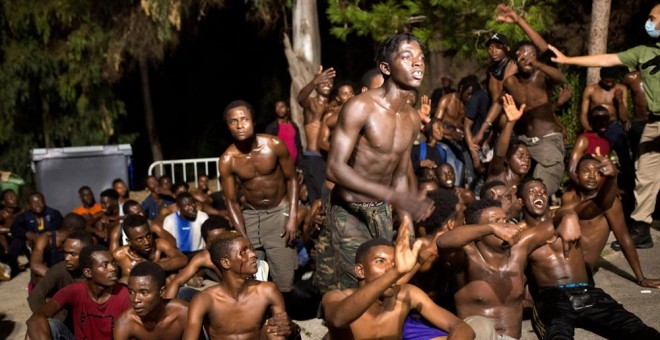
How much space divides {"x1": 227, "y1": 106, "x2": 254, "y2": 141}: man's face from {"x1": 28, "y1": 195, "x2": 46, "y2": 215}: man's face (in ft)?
13.8

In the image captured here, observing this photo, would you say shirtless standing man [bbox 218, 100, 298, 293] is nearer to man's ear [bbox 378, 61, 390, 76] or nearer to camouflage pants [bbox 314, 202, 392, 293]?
camouflage pants [bbox 314, 202, 392, 293]

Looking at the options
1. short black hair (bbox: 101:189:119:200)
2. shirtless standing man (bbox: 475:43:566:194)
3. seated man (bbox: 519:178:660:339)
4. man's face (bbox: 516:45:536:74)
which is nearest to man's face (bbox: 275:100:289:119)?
short black hair (bbox: 101:189:119:200)

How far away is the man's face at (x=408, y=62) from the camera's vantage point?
Answer: 570 centimetres

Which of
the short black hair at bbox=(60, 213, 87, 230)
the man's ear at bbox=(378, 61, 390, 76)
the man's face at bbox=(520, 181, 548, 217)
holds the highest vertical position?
the man's ear at bbox=(378, 61, 390, 76)

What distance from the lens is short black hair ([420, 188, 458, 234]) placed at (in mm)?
7964

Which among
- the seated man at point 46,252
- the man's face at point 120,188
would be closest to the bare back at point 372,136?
the seated man at point 46,252

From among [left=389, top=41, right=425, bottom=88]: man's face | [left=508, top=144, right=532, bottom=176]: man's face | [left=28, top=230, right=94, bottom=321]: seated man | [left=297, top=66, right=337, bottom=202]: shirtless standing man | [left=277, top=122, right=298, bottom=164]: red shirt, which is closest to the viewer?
[left=389, top=41, right=425, bottom=88]: man's face

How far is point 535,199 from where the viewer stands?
22.4 ft

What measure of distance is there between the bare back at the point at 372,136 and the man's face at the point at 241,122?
1.68 m

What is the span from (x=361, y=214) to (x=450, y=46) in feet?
20.9

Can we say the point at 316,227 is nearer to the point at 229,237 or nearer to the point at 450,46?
the point at 229,237

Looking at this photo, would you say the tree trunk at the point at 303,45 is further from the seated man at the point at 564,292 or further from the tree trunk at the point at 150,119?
the seated man at the point at 564,292

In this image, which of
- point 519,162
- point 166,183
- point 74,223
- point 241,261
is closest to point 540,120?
point 519,162

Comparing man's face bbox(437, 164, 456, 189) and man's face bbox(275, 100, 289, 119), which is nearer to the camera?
man's face bbox(437, 164, 456, 189)
